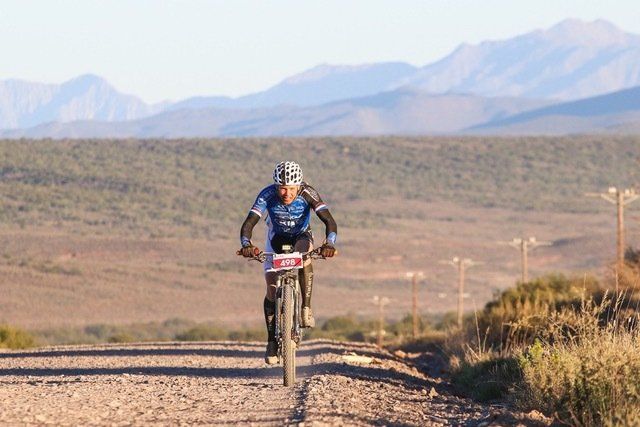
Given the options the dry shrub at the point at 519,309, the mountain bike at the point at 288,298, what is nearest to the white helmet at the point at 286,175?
the mountain bike at the point at 288,298

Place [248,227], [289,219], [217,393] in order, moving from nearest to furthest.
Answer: [217,393], [248,227], [289,219]

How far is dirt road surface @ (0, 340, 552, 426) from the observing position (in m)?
12.0

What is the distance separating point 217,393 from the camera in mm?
14703

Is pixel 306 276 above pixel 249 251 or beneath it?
beneath

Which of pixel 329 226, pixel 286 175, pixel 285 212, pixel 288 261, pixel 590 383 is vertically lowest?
pixel 590 383

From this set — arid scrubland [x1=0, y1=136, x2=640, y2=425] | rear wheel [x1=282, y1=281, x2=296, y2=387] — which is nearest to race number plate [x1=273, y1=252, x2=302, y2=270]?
rear wheel [x1=282, y1=281, x2=296, y2=387]

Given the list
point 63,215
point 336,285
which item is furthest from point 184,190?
point 336,285

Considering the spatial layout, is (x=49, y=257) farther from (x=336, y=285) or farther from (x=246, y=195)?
(x=246, y=195)

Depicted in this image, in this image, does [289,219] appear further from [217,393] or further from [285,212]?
[217,393]

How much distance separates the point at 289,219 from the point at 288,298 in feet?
2.48

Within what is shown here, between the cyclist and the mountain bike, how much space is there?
0.26ft

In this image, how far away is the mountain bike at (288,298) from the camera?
14.7 meters

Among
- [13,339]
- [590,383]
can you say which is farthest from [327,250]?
[13,339]

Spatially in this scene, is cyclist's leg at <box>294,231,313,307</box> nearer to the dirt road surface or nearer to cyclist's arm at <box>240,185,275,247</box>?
cyclist's arm at <box>240,185,275,247</box>
